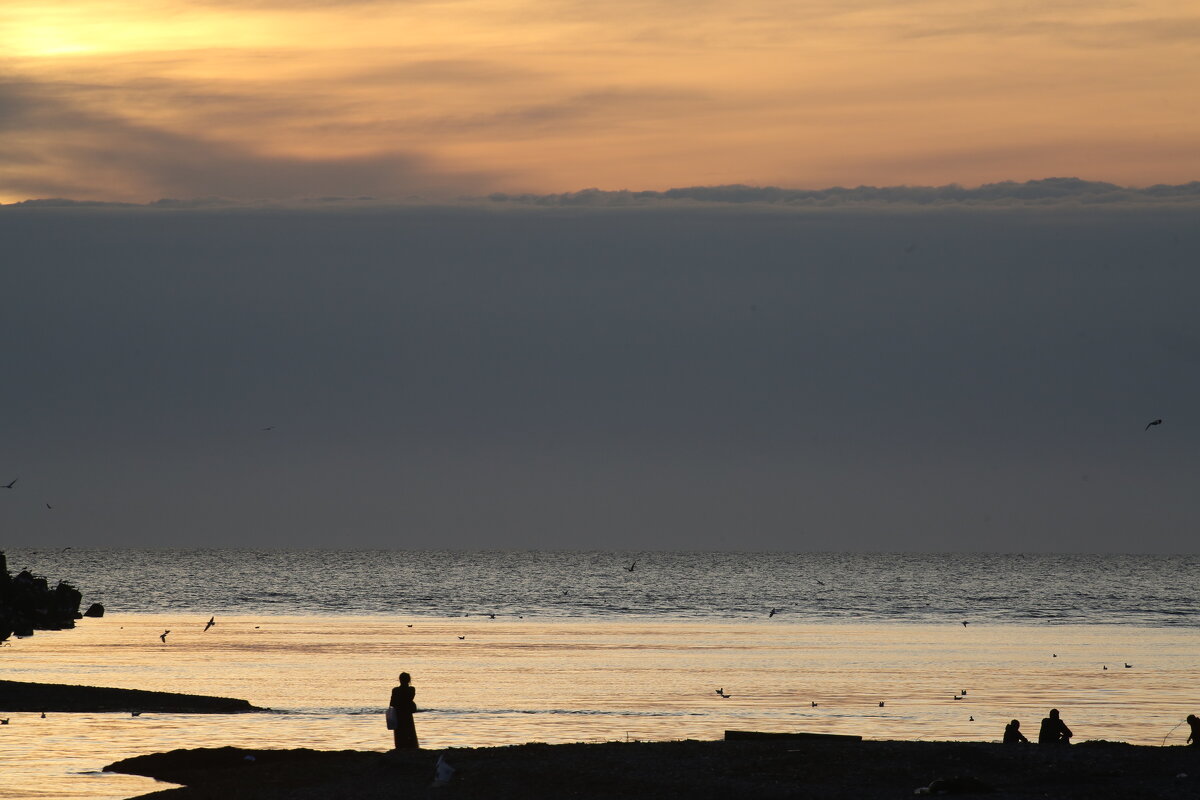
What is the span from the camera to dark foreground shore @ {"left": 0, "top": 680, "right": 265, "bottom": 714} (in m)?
45.4

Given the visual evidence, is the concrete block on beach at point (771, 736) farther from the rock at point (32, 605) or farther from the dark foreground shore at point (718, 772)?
the rock at point (32, 605)

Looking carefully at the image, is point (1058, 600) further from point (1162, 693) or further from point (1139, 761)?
point (1139, 761)

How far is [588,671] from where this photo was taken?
62.3m

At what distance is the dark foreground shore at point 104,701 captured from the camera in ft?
149

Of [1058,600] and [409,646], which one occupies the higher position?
[409,646]

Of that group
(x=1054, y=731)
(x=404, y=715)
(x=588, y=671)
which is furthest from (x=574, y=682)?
(x=1054, y=731)

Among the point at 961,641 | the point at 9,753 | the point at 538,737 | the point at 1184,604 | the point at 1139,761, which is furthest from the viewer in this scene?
the point at 1184,604

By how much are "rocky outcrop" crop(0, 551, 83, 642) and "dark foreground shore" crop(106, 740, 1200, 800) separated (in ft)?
184

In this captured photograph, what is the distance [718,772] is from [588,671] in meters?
34.4

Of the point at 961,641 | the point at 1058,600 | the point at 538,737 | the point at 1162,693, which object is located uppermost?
the point at 538,737

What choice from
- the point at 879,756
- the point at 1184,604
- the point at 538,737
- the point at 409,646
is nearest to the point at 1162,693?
the point at 538,737

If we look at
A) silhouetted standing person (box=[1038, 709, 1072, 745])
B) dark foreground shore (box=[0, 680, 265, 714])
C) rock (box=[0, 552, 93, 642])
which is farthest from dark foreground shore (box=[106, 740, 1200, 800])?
rock (box=[0, 552, 93, 642])

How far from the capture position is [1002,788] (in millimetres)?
26672

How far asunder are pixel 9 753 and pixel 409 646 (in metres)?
42.2
